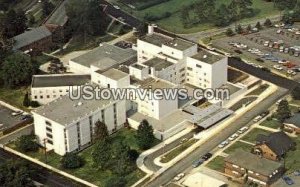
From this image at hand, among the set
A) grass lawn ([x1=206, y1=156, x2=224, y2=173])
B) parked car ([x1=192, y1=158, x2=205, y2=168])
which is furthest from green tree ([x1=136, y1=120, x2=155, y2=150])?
grass lawn ([x1=206, y1=156, x2=224, y2=173])

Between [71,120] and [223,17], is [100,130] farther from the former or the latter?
[223,17]

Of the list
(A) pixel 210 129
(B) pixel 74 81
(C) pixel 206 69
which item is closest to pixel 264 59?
(C) pixel 206 69

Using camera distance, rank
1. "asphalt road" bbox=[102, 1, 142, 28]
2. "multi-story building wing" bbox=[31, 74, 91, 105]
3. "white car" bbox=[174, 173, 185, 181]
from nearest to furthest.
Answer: "white car" bbox=[174, 173, 185, 181] < "multi-story building wing" bbox=[31, 74, 91, 105] < "asphalt road" bbox=[102, 1, 142, 28]

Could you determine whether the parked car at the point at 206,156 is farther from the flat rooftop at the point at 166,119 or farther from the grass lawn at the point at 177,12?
the grass lawn at the point at 177,12

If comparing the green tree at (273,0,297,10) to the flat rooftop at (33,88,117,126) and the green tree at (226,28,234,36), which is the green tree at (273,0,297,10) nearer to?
the green tree at (226,28,234,36)

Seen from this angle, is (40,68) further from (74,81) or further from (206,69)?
(206,69)

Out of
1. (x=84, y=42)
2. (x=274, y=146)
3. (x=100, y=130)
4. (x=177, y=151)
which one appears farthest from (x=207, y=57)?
(x=84, y=42)
